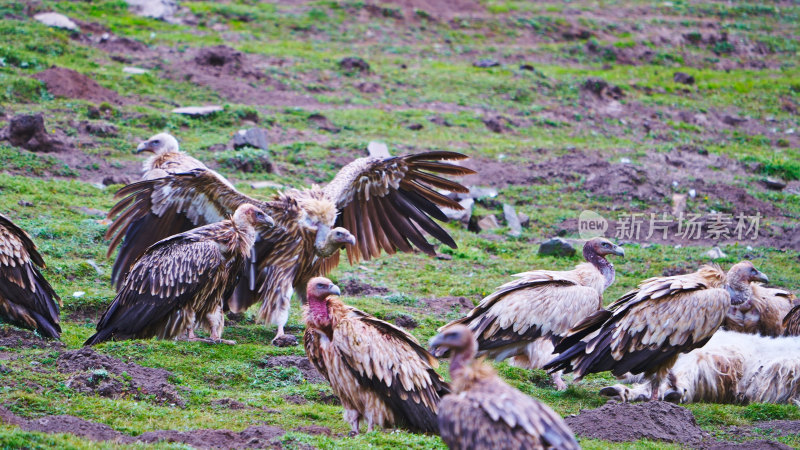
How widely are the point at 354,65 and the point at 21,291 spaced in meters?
15.9

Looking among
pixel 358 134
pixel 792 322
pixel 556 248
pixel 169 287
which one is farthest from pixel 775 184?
pixel 169 287

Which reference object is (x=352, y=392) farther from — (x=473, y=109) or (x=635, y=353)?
(x=473, y=109)

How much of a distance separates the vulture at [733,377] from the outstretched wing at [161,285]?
416cm

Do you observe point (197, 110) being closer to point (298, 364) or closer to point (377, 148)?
point (377, 148)

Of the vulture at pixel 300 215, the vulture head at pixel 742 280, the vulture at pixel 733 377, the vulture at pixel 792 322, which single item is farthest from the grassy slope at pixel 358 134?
the vulture head at pixel 742 280

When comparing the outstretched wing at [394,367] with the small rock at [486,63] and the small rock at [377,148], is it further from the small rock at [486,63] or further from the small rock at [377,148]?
the small rock at [486,63]

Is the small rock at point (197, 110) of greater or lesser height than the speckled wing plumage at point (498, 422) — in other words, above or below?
below

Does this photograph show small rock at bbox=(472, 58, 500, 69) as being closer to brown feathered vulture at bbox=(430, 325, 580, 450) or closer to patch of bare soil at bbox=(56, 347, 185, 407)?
patch of bare soil at bbox=(56, 347, 185, 407)

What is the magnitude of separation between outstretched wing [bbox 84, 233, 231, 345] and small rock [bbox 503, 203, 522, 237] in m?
7.07

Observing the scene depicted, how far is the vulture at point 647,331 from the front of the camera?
8656mm

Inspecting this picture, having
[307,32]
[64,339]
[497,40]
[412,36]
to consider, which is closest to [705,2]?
[497,40]

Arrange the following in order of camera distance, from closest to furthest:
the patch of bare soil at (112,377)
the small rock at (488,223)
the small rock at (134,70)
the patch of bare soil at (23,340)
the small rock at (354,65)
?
the patch of bare soil at (112,377), the patch of bare soil at (23,340), the small rock at (488,223), the small rock at (134,70), the small rock at (354,65)

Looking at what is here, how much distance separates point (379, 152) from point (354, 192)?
22.0 feet

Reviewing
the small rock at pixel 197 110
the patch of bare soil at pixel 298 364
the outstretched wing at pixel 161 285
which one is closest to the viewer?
the patch of bare soil at pixel 298 364
